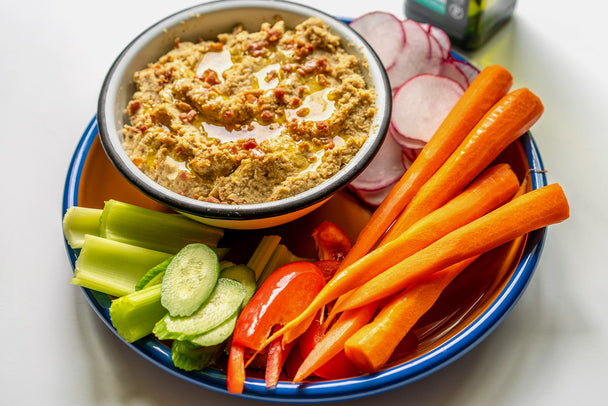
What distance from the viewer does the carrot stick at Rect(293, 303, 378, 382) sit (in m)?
2.27

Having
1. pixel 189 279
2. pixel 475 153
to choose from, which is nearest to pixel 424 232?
pixel 475 153

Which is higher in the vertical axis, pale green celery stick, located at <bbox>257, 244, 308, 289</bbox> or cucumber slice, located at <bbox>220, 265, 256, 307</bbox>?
cucumber slice, located at <bbox>220, 265, 256, 307</bbox>

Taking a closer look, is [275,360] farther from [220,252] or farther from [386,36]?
[386,36]

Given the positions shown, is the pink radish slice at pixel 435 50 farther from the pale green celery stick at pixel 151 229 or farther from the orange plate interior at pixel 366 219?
the pale green celery stick at pixel 151 229

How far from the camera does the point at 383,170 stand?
3000 millimetres

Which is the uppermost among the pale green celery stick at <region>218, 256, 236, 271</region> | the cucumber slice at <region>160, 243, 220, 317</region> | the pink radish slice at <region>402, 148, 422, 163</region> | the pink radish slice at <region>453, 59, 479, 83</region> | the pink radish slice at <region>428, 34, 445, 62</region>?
the pink radish slice at <region>428, 34, 445, 62</region>

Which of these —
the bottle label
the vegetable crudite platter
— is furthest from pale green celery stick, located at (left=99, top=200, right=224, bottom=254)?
the bottle label

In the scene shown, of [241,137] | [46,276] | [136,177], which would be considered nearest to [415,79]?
[241,137]

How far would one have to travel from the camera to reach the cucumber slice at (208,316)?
2240 mm

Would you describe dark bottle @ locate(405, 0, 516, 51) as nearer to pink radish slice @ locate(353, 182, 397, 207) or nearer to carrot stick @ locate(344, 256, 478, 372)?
pink radish slice @ locate(353, 182, 397, 207)

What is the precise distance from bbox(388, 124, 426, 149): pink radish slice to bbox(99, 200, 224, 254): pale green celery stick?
3.16 ft

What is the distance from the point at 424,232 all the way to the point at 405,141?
653mm

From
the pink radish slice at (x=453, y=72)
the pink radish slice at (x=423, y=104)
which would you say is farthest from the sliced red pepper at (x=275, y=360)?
the pink radish slice at (x=453, y=72)

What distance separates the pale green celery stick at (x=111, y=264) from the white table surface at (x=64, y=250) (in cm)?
27
